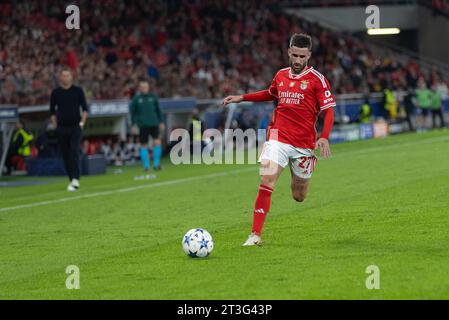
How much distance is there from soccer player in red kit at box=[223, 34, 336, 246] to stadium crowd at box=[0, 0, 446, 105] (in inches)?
643

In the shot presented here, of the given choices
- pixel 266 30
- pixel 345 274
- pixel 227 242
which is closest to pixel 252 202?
pixel 227 242

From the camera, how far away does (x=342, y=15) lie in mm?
51844

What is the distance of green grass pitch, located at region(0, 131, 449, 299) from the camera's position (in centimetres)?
909

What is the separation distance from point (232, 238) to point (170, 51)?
27.3 meters

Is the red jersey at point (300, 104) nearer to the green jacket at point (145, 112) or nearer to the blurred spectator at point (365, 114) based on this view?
the green jacket at point (145, 112)

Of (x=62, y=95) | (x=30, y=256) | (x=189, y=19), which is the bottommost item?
(x=30, y=256)

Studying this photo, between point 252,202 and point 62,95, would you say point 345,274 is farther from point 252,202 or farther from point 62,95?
point 62,95

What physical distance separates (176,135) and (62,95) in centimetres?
1235

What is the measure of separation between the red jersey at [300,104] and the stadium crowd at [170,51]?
1630 cm

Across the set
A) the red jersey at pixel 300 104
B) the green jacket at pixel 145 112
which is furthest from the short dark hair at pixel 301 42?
the green jacket at pixel 145 112

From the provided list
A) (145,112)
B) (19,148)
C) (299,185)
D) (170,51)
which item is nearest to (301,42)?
(299,185)

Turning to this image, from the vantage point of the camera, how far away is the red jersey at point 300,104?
457 inches

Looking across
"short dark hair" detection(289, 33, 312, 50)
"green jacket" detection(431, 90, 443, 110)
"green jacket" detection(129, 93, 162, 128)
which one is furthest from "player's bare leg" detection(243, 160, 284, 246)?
"green jacket" detection(431, 90, 443, 110)

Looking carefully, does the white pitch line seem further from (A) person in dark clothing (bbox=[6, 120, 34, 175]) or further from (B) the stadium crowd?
(B) the stadium crowd
